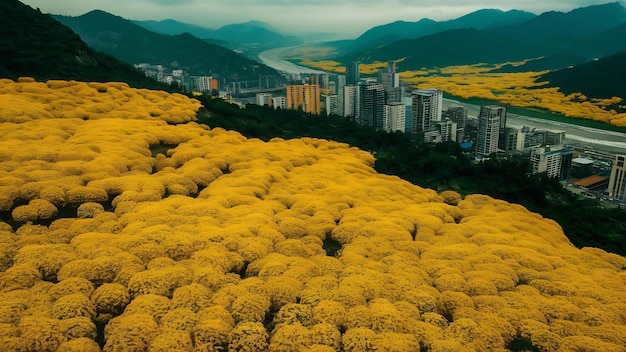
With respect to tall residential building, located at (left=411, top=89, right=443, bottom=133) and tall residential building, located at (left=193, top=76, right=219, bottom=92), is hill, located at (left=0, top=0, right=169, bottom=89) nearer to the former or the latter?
tall residential building, located at (left=411, top=89, right=443, bottom=133)

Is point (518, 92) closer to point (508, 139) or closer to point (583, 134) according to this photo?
point (583, 134)

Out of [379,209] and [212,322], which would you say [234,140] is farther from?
[212,322]

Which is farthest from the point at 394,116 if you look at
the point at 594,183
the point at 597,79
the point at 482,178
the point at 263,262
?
the point at 597,79

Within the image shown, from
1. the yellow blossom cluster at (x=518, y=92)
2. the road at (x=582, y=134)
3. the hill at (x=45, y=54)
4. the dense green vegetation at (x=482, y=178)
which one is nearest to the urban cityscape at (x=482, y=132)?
the road at (x=582, y=134)

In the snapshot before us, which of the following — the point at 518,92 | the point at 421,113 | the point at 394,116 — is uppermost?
the point at 421,113

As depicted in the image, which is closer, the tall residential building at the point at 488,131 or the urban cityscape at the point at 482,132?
the urban cityscape at the point at 482,132

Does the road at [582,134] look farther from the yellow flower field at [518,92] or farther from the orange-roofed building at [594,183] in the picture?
the orange-roofed building at [594,183]

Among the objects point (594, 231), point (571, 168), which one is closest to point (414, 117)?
point (571, 168)
